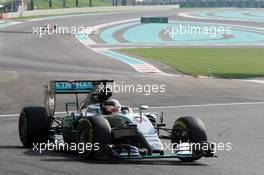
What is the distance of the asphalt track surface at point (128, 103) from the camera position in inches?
500

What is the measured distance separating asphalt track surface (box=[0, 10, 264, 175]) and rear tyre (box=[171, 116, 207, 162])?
24 cm

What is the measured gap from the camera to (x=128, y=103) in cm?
2666

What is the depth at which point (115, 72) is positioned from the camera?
129ft

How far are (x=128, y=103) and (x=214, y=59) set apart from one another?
23.7 metres

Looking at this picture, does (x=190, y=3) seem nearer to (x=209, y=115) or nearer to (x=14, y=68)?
(x=14, y=68)

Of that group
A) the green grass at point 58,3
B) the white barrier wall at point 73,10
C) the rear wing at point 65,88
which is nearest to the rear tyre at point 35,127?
the rear wing at point 65,88

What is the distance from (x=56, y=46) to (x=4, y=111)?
109 feet

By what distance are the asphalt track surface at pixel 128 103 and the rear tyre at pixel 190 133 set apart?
0.24 metres

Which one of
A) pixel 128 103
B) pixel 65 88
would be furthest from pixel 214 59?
pixel 65 88

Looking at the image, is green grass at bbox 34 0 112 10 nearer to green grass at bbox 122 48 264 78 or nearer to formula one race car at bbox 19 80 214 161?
green grass at bbox 122 48 264 78

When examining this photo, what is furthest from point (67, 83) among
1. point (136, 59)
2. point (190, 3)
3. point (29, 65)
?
point (190, 3)

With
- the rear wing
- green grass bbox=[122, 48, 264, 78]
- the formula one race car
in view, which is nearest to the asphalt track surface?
the formula one race car

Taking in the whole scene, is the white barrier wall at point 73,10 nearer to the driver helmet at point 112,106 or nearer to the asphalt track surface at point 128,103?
the asphalt track surface at point 128,103

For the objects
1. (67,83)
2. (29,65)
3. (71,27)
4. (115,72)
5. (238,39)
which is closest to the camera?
(67,83)
